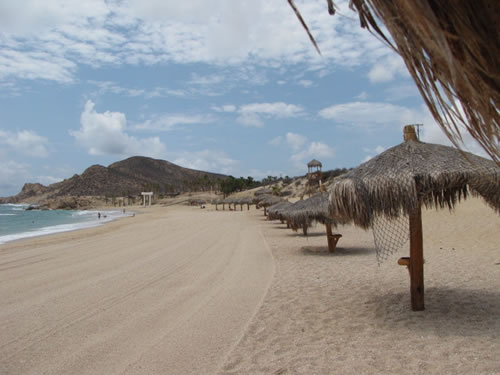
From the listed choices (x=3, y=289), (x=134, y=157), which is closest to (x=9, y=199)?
(x=134, y=157)

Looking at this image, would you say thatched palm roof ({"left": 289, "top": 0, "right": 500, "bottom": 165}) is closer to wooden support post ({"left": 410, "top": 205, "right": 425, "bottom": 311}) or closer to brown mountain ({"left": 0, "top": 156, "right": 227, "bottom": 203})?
wooden support post ({"left": 410, "top": 205, "right": 425, "bottom": 311})

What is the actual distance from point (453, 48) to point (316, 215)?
9508 mm

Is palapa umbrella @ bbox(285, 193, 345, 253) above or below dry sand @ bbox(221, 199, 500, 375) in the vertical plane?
above

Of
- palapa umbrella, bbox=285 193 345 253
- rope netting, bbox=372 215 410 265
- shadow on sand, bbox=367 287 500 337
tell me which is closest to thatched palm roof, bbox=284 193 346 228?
palapa umbrella, bbox=285 193 345 253

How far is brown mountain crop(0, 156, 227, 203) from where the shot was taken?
396ft

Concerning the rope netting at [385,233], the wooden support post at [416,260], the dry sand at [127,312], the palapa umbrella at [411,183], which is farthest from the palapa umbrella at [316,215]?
the palapa umbrella at [411,183]

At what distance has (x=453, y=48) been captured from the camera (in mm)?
1622

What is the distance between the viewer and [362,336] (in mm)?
4371

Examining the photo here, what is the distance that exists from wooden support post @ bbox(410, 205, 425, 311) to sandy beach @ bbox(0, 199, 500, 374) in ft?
0.54

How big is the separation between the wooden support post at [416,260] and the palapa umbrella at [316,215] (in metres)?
5.41

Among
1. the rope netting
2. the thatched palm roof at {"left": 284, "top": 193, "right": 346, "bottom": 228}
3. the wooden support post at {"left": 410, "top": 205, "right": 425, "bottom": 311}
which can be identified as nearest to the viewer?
the wooden support post at {"left": 410, "top": 205, "right": 425, "bottom": 311}

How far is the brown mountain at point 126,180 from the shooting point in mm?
120812

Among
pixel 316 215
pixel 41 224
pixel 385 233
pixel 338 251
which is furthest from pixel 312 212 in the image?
pixel 41 224

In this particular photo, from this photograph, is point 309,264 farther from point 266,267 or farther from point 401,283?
point 401,283
